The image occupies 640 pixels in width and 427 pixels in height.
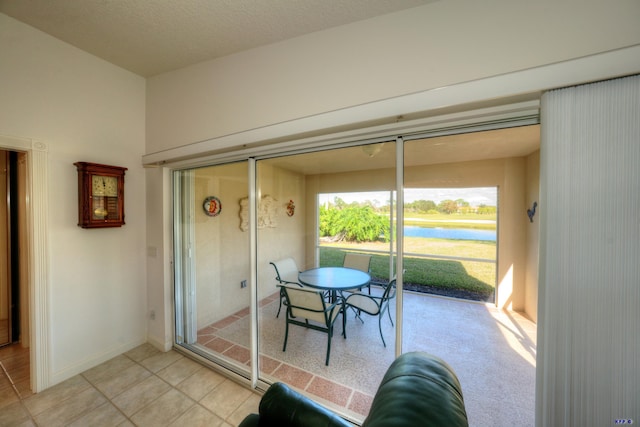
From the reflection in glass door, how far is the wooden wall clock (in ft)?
1.65

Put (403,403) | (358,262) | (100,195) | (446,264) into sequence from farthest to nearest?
1. (446,264)
2. (358,262)
3. (100,195)
4. (403,403)

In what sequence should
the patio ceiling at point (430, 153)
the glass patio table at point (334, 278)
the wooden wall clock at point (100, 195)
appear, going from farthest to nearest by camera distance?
the glass patio table at point (334, 278)
the wooden wall clock at point (100, 195)
the patio ceiling at point (430, 153)

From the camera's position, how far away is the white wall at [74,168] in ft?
6.00

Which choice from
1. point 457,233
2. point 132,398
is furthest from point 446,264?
point 132,398

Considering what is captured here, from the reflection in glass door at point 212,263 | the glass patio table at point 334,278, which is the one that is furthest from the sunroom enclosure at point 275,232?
the glass patio table at point 334,278

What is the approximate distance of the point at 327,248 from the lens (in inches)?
105

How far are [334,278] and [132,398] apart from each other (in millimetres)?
2052

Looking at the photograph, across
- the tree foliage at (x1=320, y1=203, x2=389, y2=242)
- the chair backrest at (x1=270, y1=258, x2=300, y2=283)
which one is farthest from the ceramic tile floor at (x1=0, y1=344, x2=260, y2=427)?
the tree foliage at (x1=320, y1=203, x2=389, y2=242)

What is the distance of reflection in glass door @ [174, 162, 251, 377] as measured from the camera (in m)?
2.59

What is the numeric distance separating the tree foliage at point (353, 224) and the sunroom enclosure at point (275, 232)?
0.62 ft

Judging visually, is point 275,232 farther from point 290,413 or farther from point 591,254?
point 591,254

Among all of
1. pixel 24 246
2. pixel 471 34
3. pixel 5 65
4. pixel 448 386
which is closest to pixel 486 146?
pixel 471 34

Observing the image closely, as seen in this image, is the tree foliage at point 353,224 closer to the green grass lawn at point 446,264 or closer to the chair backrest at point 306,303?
the green grass lawn at point 446,264

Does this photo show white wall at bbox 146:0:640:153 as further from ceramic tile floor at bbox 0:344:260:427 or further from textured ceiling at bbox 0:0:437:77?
ceramic tile floor at bbox 0:344:260:427
